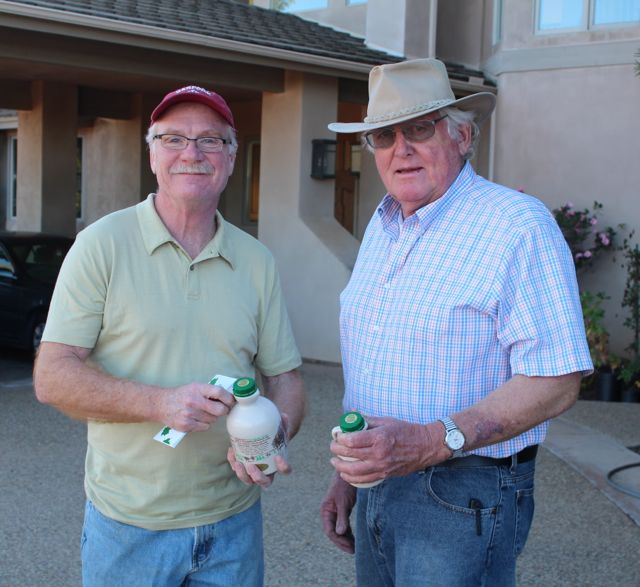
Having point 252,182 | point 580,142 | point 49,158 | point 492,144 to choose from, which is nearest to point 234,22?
point 492,144

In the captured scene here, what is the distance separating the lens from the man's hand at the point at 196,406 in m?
2.14

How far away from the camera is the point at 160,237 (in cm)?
241

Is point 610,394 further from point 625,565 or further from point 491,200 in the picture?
point 491,200

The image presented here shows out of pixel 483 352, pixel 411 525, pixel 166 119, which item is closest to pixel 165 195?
pixel 166 119

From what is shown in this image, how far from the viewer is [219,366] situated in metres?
2.41

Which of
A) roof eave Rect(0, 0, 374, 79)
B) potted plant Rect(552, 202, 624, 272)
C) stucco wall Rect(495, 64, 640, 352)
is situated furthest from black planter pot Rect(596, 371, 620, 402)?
roof eave Rect(0, 0, 374, 79)

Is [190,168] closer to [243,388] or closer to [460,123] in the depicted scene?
[243,388]

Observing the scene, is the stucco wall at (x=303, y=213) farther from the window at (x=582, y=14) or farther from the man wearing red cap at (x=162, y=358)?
Result: the man wearing red cap at (x=162, y=358)

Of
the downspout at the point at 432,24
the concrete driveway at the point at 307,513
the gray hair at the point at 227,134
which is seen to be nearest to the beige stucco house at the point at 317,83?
the downspout at the point at 432,24

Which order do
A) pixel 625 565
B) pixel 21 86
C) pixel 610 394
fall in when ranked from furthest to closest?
pixel 21 86 < pixel 610 394 < pixel 625 565

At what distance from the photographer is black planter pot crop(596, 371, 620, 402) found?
29.6 ft

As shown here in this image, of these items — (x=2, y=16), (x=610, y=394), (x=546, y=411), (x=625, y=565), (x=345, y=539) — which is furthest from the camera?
(x=610, y=394)

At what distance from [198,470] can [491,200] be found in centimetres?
110

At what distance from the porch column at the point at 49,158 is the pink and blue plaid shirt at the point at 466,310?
11.1 m
